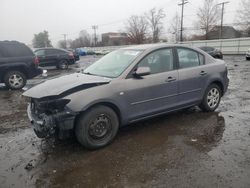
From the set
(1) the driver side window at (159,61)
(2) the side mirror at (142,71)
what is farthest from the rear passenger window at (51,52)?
(2) the side mirror at (142,71)

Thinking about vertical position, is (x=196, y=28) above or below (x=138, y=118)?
above

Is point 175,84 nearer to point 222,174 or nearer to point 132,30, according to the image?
point 222,174

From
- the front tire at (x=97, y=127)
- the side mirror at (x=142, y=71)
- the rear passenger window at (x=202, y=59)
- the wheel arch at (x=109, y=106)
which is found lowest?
the front tire at (x=97, y=127)

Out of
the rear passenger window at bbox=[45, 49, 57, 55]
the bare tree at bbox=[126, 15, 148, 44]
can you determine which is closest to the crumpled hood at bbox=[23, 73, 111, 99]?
the rear passenger window at bbox=[45, 49, 57, 55]

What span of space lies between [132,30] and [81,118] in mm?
65011

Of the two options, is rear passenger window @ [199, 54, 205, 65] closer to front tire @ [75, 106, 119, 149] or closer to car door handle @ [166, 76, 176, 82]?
car door handle @ [166, 76, 176, 82]

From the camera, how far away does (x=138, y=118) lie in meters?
4.71

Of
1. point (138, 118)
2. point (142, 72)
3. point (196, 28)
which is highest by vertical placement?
point (196, 28)

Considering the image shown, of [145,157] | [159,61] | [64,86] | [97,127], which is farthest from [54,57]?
[145,157]

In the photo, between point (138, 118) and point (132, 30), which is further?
point (132, 30)

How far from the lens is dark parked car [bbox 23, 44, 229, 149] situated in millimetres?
3973

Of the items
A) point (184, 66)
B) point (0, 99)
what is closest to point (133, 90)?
point (184, 66)

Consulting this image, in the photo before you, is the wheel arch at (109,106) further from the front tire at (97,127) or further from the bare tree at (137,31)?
the bare tree at (137,31)

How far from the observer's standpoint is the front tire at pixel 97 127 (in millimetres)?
4037
